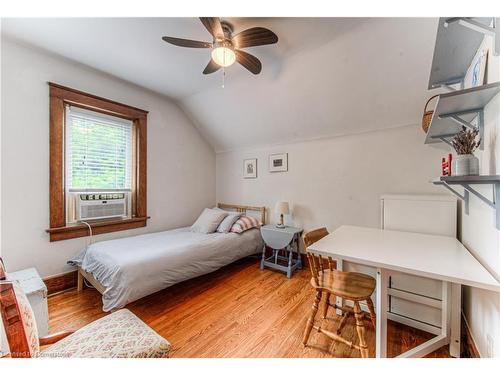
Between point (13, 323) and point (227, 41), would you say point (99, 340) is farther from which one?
point (227, 41)

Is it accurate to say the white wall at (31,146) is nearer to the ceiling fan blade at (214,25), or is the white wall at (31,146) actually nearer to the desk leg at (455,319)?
the ceiling fan blade at (214,25)

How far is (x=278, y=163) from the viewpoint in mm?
3203

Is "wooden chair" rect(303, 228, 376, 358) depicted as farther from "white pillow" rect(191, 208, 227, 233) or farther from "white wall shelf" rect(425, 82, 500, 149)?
"white pillow" rect(191, 208, 227, 233)

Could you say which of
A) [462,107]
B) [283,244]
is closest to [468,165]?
[462,107]

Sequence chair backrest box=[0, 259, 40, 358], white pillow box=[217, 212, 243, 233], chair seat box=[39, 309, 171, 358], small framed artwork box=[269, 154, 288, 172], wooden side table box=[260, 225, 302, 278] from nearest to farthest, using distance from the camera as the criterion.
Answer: chair backrest box=[0, 259, 40, 358] → chair seat box=[39, 309, 171, 358] → wooden side table box=[260, 225, 302, 278] → white pillow box=[217, 212, 243, 233] → small framed artwork box=[269, 154, 288, 172]

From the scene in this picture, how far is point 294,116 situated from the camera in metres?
→ 2.74

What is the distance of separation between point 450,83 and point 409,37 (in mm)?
549

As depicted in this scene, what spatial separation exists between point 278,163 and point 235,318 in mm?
2149

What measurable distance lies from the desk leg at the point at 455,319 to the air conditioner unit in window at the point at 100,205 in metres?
3.40

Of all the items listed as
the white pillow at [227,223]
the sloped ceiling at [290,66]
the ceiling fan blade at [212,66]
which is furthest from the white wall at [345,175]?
the ceiling fan blade at [212,66]

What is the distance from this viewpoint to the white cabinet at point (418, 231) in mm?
1544

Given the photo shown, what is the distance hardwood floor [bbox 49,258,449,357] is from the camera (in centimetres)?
145

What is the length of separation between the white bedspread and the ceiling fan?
1836 mm

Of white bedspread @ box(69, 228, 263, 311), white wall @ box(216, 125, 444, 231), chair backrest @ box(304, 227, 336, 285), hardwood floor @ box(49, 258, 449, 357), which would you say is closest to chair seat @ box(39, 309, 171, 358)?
hardwood floor @ box(49, 258, 449, 357)
